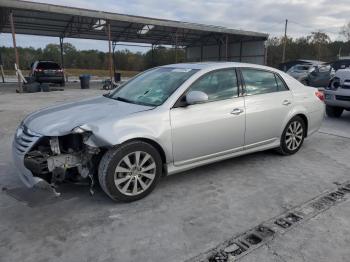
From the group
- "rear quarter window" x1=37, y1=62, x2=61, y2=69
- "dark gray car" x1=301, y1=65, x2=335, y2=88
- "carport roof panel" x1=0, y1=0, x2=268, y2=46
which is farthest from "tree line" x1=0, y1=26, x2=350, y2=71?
"dark gray car" x1=301, y1=65, x2=335, y2=88

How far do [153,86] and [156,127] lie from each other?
0.86m

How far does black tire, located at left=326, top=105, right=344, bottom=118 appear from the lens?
26.3 ft

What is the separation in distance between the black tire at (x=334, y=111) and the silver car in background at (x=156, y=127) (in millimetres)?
3963

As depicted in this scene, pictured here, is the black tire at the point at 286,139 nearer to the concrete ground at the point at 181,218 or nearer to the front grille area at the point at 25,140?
the concrete ground at the point at 181,218

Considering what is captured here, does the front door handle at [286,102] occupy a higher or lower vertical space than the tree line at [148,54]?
lower

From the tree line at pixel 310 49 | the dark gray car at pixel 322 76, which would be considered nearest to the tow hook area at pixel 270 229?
the dark gray car at pixel 322 76

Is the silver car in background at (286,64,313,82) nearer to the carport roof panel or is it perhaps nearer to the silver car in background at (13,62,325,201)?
the carport roof panel

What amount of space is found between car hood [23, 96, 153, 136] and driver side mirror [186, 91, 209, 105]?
476 mm

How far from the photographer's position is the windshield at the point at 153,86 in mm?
3719

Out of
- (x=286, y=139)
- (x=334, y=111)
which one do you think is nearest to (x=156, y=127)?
(x=286, y=139)

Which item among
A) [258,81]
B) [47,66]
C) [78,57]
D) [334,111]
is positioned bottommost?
[334,111]

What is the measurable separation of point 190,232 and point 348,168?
2900 mm

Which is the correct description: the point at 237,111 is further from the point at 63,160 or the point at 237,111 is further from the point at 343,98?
the point at 343,98

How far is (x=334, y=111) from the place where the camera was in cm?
807
